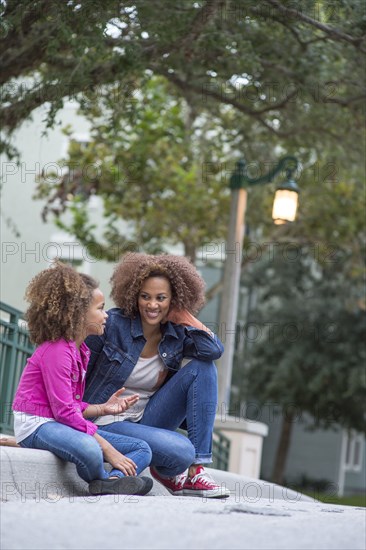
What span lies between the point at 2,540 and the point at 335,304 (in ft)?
89.5

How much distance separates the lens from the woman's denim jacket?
6102 mm

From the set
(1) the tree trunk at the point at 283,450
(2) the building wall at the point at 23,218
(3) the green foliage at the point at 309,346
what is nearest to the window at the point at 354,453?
(1) the tree trunk at the point at 283,450

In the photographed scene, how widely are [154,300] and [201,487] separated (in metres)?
1.07

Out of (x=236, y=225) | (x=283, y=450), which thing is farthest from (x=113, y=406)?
(x=283, y=450)

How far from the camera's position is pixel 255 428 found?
14.2 m

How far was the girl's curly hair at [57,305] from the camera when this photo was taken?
18.5 ft

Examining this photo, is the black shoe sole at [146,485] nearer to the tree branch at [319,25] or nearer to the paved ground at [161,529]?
the paved ground at [161,529]

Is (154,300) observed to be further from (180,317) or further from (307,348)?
(307,348)

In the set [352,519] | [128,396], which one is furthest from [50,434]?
[352,519]

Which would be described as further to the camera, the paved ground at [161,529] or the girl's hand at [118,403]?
the girl's hand at [118,403]

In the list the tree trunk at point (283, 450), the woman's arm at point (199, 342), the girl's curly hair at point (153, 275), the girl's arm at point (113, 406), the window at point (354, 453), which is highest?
the girl's curly hair at point (153, 275)

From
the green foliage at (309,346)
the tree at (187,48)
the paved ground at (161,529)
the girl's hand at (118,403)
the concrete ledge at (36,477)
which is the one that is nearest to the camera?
the paved ground at (161,529)

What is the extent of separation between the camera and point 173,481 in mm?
6180

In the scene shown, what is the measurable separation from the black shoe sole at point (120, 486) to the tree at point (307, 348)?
2503 centimetres
